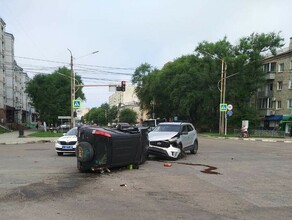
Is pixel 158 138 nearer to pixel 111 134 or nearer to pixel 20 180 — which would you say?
pixel 111 134

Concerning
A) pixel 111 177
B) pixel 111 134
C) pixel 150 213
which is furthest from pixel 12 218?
pixel 111 134

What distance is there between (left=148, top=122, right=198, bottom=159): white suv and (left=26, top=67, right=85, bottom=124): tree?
179 feet

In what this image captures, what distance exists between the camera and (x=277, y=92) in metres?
63.4

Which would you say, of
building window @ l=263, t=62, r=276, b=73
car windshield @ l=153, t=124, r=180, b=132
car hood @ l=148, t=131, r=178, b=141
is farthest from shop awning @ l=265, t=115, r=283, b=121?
car hood @ l=148, t=131, r=178, b=141

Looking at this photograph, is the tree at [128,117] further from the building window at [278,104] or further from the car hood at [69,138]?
the car hood at [69,138]

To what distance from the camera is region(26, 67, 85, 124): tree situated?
71.6 meters

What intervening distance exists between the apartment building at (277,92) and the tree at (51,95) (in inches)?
1369

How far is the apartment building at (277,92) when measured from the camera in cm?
6005

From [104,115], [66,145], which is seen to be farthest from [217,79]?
[104,115]

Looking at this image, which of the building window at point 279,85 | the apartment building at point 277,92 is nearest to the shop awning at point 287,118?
the apartment building at point 277,92

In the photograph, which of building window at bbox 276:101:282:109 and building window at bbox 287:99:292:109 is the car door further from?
building window at bbox 276:101:282:109

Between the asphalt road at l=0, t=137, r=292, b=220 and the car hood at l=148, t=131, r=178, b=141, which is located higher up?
the car hood at l=148, t=131, r=178, b=141

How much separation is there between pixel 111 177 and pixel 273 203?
491 cm

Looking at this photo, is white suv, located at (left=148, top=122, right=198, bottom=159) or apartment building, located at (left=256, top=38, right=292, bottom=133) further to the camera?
apartment building, located at (left=256, top=38, right=292, bottom=133)
